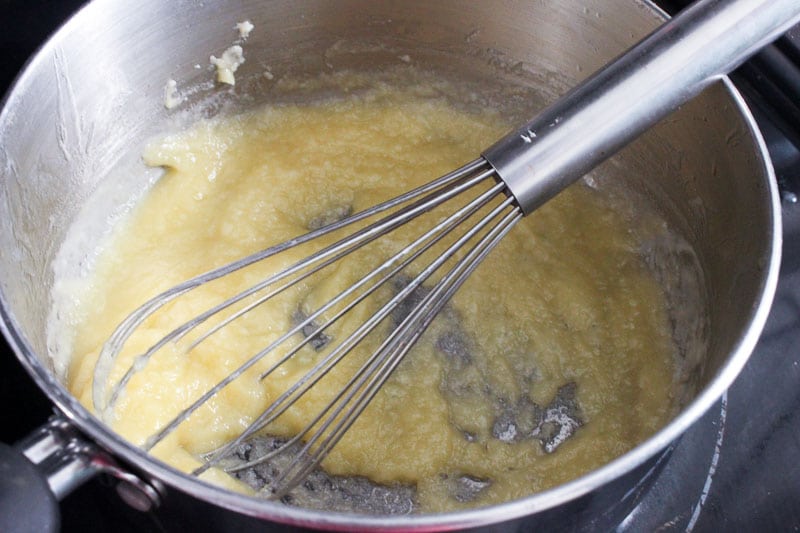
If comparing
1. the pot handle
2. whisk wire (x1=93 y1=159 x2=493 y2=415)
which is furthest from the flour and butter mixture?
the pot handle

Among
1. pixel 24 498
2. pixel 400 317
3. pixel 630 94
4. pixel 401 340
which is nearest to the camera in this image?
pixel 24 498

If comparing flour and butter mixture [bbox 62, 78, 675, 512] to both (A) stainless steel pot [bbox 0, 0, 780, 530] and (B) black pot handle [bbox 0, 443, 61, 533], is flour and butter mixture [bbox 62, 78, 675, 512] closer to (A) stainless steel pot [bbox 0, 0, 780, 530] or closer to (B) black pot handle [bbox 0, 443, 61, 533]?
(A) stainless steel pot [bbox 0, 0, 780, 530]

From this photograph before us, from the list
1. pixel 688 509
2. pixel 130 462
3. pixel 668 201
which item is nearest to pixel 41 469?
pixel 130 462

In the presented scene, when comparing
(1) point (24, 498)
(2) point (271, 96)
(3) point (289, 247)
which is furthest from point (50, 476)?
(2) point (271, 96)

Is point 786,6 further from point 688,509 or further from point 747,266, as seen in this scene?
point 688,509

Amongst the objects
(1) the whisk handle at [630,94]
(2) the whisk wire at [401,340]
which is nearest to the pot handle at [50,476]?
(2) the whisk wire at [401,340]

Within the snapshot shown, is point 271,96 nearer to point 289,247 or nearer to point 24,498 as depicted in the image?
point 289,247

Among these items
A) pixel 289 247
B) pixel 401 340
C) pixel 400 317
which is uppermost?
pixel 289 247
